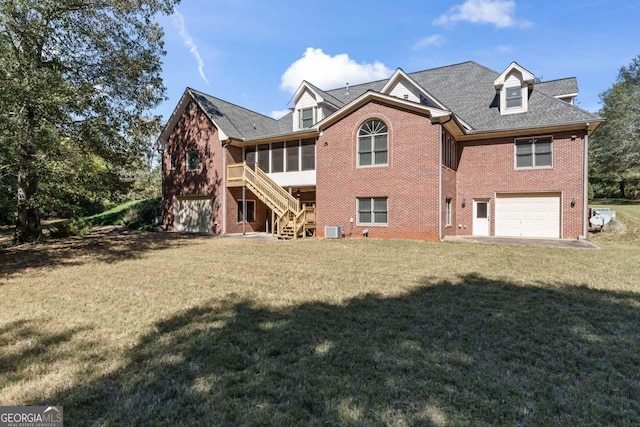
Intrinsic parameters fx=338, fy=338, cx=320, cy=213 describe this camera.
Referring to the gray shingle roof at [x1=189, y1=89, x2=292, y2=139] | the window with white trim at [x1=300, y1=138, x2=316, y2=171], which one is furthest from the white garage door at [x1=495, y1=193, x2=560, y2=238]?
the gray shingle roof at [x1=189, y1=89, x2=292, y2=139]

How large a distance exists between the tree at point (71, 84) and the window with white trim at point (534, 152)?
17.1m

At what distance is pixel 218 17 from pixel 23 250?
37.0 ft

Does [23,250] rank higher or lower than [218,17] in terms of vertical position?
lower

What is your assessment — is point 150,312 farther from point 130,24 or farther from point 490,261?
point 130,24

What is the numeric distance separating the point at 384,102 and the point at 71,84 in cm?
1258

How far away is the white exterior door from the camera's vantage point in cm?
1654

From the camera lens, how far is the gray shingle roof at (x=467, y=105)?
15.2 metres

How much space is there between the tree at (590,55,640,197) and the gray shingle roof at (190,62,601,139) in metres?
19.4

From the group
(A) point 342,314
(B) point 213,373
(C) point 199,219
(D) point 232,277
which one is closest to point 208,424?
(B) point 213,373

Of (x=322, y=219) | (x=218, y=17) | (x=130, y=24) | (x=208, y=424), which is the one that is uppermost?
(x=130, y=24)

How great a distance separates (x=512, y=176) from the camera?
1573cm

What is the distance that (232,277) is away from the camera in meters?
7.67

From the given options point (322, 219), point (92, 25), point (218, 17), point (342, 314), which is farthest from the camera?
point (322, 219)

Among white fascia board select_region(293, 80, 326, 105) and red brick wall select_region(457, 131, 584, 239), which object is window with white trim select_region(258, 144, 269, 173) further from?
red brick wall select_region(457, 131, 584, 239)
